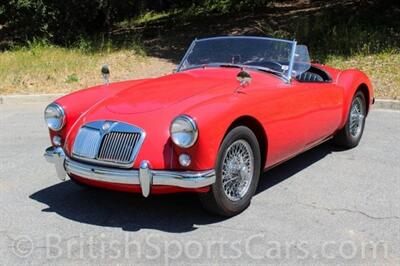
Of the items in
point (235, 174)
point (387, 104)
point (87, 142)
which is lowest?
point (387, 104)

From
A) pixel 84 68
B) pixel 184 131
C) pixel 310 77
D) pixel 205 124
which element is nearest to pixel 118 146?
pixel 184 131

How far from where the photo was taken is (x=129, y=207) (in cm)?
479

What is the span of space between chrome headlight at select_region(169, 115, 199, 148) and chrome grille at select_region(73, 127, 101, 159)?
672 mm

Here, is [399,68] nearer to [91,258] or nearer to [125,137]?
[125,137]

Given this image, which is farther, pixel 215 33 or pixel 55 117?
pixel 215 33

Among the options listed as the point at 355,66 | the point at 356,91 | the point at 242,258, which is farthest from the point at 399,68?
the point at 242,258

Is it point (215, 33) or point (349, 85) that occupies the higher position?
point (349, 85)

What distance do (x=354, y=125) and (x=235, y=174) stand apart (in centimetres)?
263

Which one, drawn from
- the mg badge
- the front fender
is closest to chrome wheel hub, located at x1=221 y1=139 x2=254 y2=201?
the mg badge

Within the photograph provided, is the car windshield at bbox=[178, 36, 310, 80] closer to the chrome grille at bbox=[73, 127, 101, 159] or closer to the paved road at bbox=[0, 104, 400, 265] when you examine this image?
the paved road at bbox=[0, 104, 400, 265]

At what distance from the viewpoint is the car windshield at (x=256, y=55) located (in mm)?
5449

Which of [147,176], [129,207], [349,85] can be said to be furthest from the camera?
[349,85]

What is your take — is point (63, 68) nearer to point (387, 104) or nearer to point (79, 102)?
point (387, 104)

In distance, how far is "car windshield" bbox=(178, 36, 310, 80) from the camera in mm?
5449
